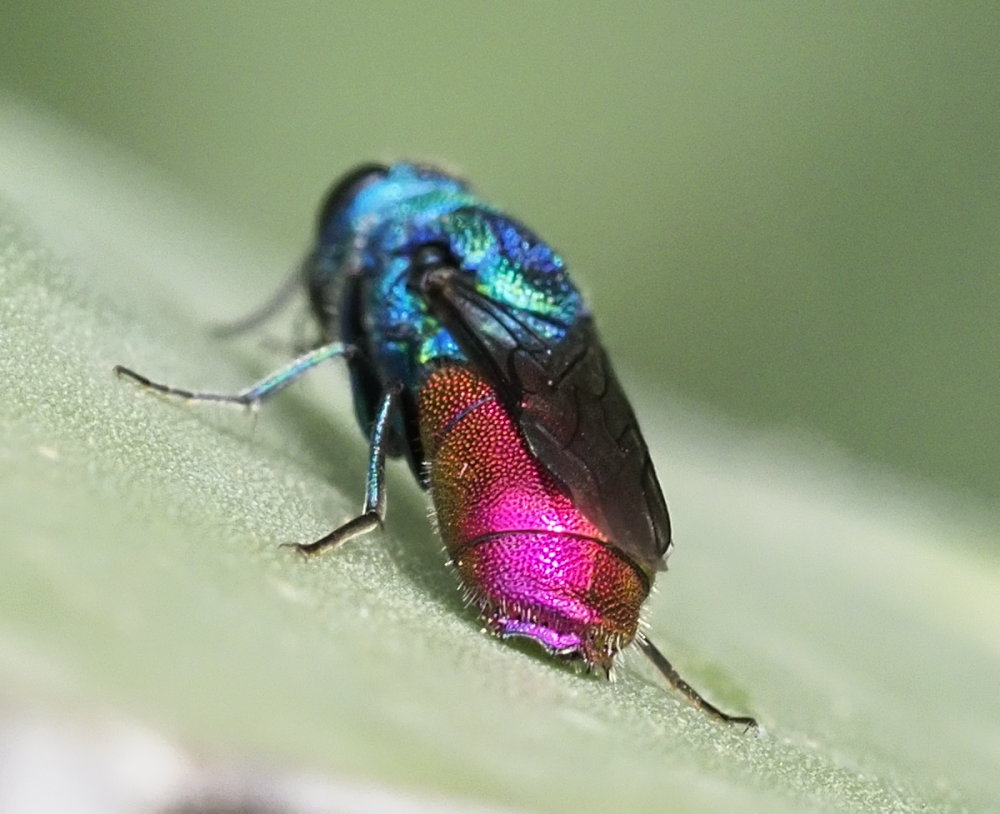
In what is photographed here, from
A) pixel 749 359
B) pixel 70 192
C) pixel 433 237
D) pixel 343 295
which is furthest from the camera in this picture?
pixel 749 359

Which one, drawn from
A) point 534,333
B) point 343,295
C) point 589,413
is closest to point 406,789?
point 589,413

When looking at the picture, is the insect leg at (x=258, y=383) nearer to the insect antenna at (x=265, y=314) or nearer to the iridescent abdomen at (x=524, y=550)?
the iridescent abdomen at (x=524, y=550)

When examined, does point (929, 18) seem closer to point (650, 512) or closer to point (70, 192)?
point (70, 192)

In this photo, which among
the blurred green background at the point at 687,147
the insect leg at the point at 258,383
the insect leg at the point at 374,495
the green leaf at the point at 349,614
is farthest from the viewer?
the blurred green background at the point at 687,147

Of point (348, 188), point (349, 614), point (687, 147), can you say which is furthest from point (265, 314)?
point (687, 147)

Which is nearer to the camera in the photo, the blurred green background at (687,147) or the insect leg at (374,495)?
the insect leg at (374,495)

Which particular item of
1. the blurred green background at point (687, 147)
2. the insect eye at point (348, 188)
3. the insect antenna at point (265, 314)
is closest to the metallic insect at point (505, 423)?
the insect eye at point (348, 188)

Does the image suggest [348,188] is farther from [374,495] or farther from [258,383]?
[374,495]
